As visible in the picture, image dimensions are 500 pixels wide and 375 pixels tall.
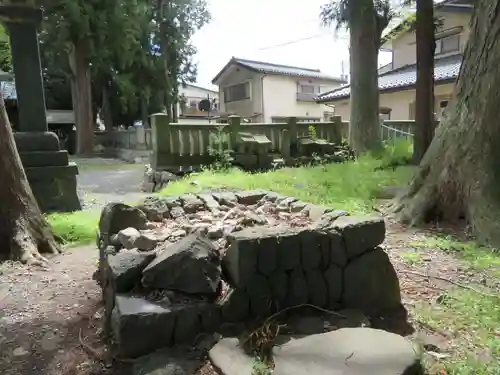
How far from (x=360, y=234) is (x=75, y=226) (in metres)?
3.55

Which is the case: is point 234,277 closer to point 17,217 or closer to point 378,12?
point 17,217

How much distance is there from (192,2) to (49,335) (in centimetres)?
2035

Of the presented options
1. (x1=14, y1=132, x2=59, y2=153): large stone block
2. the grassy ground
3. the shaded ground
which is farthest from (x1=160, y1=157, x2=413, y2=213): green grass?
(x1=14, y1=132, x2=59, y2=153): large stone block

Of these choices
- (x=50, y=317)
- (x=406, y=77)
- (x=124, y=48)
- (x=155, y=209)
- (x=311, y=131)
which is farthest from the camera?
(x=124, y=48)

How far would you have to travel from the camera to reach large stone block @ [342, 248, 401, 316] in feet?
7.79

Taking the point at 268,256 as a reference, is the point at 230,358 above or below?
below

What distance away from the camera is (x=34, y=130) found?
577cm

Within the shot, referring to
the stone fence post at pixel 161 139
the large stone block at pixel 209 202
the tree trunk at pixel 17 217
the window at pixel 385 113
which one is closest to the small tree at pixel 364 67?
the stone fence post at pixel 161 139

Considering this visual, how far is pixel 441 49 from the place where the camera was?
1522cm

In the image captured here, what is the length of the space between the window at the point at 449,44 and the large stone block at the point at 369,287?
1480cm

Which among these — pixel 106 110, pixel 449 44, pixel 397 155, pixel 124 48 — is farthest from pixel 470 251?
pixel 106 110

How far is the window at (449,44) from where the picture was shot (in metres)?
14.7

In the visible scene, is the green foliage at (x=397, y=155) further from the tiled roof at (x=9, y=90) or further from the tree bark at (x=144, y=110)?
the tiled roof at (x=9, y=90)

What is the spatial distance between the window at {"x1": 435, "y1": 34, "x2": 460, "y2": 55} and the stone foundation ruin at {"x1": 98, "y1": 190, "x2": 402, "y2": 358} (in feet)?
47.9
